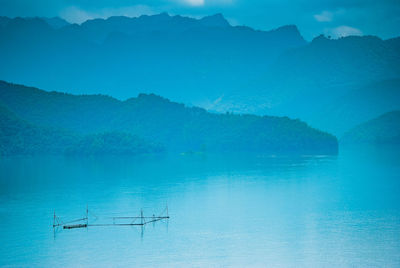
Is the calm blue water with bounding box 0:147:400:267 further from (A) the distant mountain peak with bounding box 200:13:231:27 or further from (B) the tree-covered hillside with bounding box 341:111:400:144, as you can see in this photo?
(A) the distant mountain peak with bounding box 200:13:231:27

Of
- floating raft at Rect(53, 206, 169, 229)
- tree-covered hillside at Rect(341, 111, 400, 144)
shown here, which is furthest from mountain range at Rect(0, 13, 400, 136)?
floating raft at Rect(53, 206, 169, 229)

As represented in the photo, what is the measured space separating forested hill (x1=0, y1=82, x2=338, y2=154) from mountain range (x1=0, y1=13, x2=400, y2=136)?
5659 centimetres

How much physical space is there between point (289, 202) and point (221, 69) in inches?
5940

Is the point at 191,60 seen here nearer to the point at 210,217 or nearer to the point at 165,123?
the point at 165,123

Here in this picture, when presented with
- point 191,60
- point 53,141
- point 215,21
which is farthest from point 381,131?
point 215,21

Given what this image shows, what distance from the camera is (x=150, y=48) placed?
182 meters

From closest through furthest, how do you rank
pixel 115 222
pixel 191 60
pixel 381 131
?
pixel 115 222 < pixel 381 131 < pixel 191 60

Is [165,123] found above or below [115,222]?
above

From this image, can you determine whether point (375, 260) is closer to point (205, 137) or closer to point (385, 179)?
point (385, 179)

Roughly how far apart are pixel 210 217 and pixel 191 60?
156090 millimetres

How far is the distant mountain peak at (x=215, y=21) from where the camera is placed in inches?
7657

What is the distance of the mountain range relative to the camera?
502ft

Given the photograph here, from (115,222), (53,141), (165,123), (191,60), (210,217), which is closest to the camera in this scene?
(115,222)

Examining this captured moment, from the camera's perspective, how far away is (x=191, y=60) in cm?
18162
